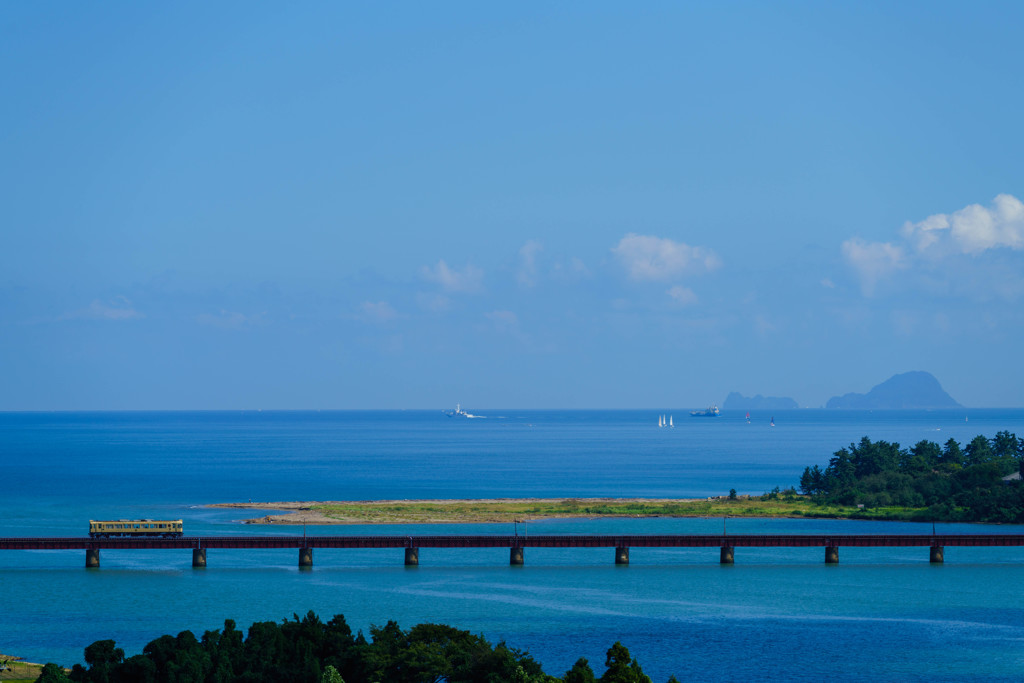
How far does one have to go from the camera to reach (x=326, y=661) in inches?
2344

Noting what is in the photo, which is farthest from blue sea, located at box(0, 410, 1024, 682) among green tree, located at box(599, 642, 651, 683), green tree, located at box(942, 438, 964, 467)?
green tree, located at box(942, 438, 964, 467)

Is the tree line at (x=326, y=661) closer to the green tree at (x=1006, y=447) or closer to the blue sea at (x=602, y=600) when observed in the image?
the blue sea at (x=602, y=600)

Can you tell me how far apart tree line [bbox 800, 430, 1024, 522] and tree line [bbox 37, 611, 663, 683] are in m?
103

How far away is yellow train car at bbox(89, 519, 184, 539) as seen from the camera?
116062 mm

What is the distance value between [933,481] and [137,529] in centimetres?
9998

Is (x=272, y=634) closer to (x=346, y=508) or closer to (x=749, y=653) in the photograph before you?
(x=749, y=653)

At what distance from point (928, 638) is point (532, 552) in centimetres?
4746

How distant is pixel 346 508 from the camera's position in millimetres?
153375

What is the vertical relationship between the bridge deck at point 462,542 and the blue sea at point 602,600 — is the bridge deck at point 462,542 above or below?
above

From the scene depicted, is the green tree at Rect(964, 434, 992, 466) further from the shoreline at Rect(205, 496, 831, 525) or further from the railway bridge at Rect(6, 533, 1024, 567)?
the railway bridge at Rect(6, 533, 1024, 567)

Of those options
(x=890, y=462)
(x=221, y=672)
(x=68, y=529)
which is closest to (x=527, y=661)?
(x=221, y=672)

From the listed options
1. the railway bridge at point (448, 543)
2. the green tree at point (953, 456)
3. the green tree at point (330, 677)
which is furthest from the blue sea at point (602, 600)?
the green tree at point (953, 456)

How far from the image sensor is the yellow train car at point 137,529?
116 m

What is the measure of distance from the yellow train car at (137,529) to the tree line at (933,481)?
285 ft
